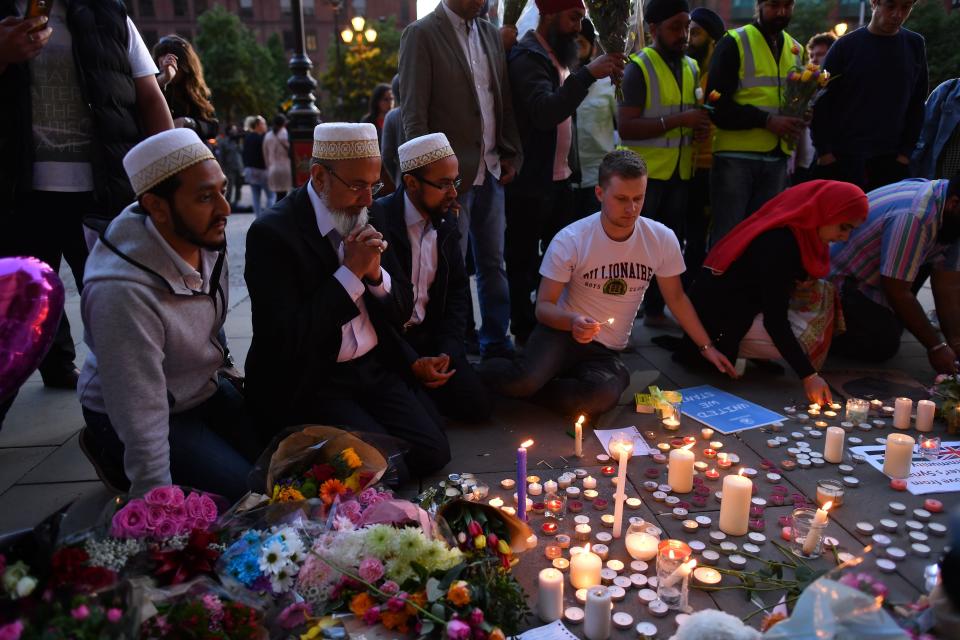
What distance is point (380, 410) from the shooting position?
3.10 metres

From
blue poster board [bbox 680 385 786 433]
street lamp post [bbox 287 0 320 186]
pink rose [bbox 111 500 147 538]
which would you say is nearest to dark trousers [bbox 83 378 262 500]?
pink rose [bbox 111 500 147 538]

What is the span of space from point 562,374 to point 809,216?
1.60 m

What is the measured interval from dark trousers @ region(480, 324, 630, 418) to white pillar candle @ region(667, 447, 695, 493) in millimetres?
740

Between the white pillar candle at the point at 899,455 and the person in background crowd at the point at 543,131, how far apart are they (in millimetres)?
2393

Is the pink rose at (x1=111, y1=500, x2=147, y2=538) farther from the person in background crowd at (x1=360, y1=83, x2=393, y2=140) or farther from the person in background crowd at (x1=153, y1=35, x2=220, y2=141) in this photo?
the person in background crowd at (x1=360, y1=83, x2=393, y2=140)

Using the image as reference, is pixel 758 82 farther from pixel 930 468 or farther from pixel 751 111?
pixel 930 468

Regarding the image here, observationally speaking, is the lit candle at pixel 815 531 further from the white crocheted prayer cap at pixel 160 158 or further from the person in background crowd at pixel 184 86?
the person in background crowd at pixel 184 86

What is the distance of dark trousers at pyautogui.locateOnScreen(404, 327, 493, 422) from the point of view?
3.44 m

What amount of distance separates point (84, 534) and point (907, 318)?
4239mm

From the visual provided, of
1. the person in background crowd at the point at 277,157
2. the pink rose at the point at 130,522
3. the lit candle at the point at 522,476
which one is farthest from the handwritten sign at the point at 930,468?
the person in background crowd at the point at 277,157

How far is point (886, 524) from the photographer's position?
2475mm

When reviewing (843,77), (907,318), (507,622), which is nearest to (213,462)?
(507,622)

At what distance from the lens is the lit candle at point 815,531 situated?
223 cm

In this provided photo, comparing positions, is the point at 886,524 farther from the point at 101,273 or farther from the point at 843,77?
the point at 843,77
